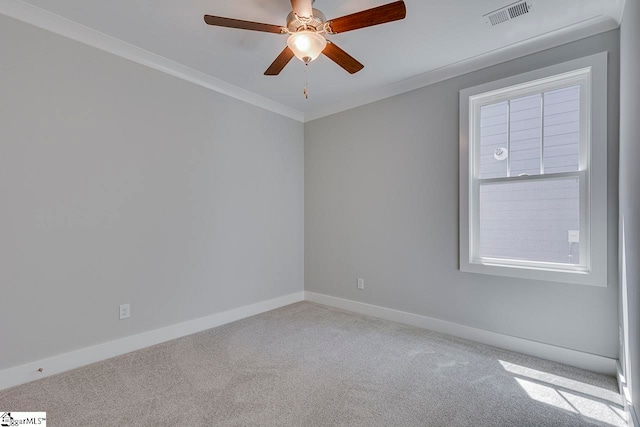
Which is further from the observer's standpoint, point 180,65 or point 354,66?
point 180,65

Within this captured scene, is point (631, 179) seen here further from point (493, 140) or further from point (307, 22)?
point (307, 22)

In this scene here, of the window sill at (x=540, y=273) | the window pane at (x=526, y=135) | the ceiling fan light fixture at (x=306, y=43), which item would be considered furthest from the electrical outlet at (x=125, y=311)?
the window pane at (x=526, y=135)

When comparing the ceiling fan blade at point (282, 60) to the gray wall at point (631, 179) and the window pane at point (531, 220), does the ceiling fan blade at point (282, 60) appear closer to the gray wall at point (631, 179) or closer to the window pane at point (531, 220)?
the gray wall at point (631, 179)

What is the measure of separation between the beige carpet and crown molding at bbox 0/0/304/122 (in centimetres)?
259

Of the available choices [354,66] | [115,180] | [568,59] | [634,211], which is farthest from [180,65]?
[634,211]

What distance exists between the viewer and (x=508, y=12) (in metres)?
2.20

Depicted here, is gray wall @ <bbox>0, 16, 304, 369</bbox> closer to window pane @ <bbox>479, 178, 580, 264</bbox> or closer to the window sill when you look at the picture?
the window sill

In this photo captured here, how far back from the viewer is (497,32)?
244 cm

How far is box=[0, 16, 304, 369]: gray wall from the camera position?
7.07 ft

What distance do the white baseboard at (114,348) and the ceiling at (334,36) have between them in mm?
2567

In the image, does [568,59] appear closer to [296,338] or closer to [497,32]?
[497,32]

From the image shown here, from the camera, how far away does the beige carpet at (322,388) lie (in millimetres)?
1788

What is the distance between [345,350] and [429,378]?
74cm

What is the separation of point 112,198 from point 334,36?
7.62 ft
